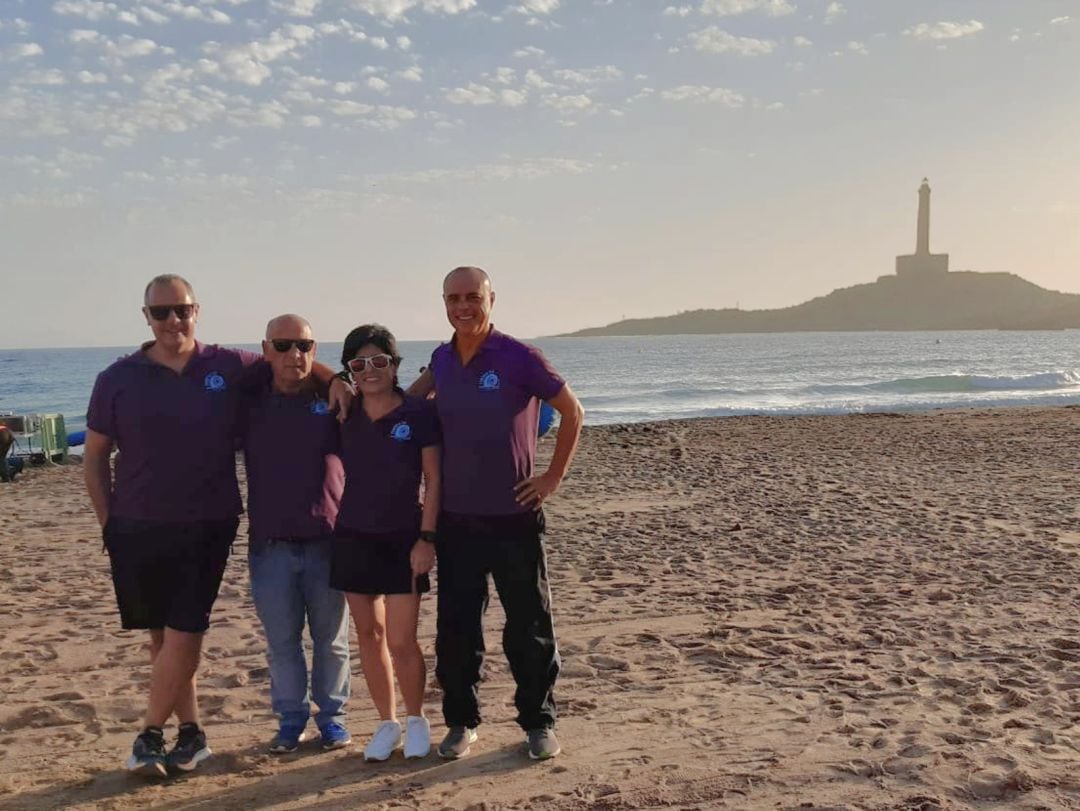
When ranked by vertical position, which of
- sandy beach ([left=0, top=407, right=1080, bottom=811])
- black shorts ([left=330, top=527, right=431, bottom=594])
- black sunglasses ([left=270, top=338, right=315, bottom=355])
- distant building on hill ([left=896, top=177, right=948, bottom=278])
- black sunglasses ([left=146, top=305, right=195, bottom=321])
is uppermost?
distant building on hill ([left=896, top=177, right=948, bottom=278])

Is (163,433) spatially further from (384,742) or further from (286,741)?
(384,742)

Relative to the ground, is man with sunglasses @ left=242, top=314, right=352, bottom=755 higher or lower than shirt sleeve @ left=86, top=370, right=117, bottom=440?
lower

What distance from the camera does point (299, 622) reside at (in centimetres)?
371

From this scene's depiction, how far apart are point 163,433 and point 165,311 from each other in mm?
453

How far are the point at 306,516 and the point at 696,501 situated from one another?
298 inches

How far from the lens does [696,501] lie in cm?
1060

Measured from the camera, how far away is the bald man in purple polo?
11.4ft

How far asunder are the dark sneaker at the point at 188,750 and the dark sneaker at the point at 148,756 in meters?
0.06

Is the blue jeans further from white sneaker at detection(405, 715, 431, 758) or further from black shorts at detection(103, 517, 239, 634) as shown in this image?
white sneaker at detection(405, 715, 431, 758)

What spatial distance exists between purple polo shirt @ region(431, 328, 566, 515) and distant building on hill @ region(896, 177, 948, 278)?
179 meters

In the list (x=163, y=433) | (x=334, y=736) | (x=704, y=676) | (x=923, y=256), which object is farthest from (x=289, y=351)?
(x=923, y=256)

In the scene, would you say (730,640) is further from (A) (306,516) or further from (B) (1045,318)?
(B) (1045,318)

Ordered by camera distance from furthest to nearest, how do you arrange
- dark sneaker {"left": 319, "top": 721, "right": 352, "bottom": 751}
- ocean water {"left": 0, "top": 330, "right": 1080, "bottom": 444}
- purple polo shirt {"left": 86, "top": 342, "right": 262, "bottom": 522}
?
ocean water {"left": 0, "top": 330, "right": 1080, "bottom": 444} < dark sneaker {"left": 319, "top": 721, "right": 352, "bottom": 751} < purple polo shirt {"left": 86, "top": 342, "right": 262, "bottom": 522}

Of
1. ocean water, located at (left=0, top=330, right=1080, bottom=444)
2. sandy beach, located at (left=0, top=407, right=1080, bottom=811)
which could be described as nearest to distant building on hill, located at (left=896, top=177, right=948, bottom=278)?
ocean water, located at (left=0, top=330, right=1080, bottom=444)
